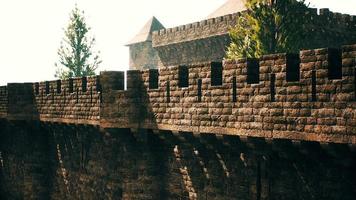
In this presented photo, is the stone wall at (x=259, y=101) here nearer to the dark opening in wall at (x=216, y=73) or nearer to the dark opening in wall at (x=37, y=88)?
the dark opening in wall at (x=216, y=73)

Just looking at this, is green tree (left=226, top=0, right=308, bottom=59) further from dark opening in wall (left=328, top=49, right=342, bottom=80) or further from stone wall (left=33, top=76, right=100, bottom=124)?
dark opening in wall (left=328, top=49, right=342, bottom=80)

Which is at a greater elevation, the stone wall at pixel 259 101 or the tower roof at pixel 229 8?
the tower roof at pixel 229 8

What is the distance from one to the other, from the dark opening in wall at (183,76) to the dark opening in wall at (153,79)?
917mm

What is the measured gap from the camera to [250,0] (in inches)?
806

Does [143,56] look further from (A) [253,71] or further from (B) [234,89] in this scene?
(A) [253,71]

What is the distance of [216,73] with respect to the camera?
8.89 meters

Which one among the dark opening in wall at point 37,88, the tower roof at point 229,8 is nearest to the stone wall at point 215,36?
the tower roof at point 229,8

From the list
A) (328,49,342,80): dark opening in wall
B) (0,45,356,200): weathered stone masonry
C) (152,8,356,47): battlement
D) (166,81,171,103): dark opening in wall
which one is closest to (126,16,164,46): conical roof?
(152,8,356,47): battlement

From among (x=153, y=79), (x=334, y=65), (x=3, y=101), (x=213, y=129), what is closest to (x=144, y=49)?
(x=3, y=101)

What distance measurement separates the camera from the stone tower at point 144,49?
128ft

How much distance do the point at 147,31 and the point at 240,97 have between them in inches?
1357

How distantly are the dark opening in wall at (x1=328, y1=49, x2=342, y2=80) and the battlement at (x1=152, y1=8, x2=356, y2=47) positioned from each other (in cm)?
1453

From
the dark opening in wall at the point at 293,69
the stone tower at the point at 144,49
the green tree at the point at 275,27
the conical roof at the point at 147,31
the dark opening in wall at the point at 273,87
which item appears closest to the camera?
the dark opening in wall at the point at 293,69

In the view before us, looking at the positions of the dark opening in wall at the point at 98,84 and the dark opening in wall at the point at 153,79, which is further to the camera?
the dark opening in wall at the point at 98,84
